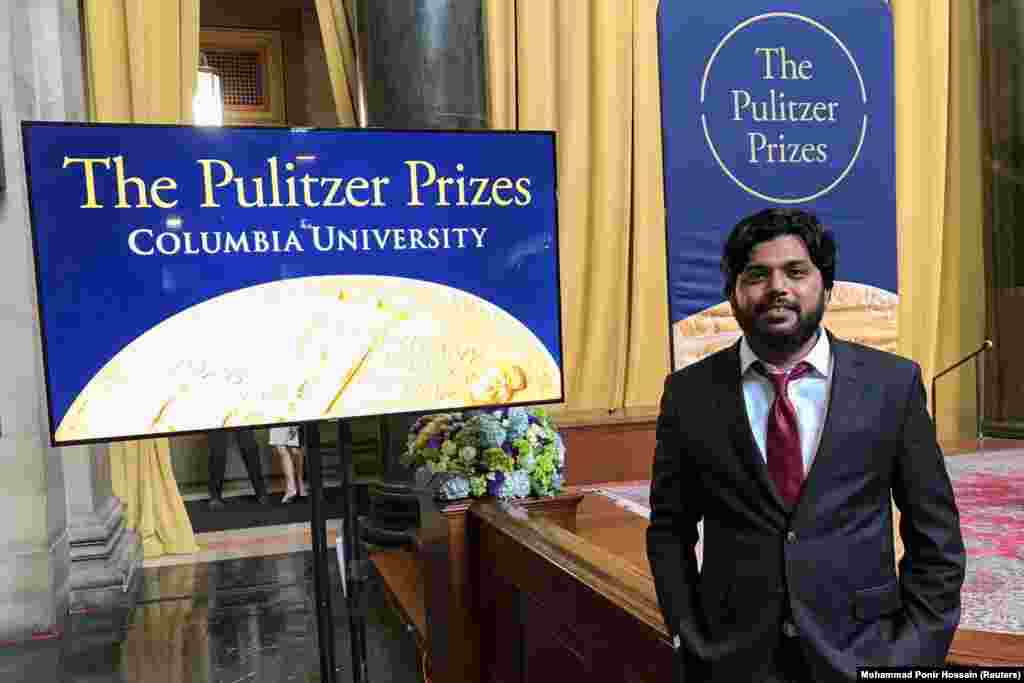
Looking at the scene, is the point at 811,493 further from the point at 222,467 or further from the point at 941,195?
the point at 222,467

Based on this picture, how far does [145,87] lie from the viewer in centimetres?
500

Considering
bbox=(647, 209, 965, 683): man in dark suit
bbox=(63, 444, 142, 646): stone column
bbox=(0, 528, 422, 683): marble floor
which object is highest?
bbox=(647, 209, 965, 683): man in dark suit

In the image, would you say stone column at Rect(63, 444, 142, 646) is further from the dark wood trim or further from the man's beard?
the man's beard

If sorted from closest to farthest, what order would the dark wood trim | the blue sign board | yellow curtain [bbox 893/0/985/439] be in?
the dark wood trim
the blue sign board
yellow curtain [bbox 893/0/985/439]

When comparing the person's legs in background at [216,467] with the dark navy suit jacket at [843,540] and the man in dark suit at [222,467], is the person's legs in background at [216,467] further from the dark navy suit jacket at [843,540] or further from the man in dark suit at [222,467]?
the dark navy suit jacket at [843,540]

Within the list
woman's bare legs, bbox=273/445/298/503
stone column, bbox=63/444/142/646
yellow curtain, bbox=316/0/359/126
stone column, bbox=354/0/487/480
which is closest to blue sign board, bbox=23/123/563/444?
stone column, bbox=354/0/487/480

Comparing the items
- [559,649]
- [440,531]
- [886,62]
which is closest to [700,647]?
[559,649]

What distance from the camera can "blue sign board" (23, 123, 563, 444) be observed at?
73.1 inches

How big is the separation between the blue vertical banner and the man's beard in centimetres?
274

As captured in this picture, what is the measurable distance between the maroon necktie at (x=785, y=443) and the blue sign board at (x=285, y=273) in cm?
102

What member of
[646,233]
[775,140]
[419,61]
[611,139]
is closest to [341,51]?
[419,61]

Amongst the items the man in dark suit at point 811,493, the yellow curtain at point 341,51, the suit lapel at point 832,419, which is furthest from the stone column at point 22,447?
the suit lapel at point 832,419

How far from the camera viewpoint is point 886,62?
4.32 meters

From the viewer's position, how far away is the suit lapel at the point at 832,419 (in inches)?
47.8
